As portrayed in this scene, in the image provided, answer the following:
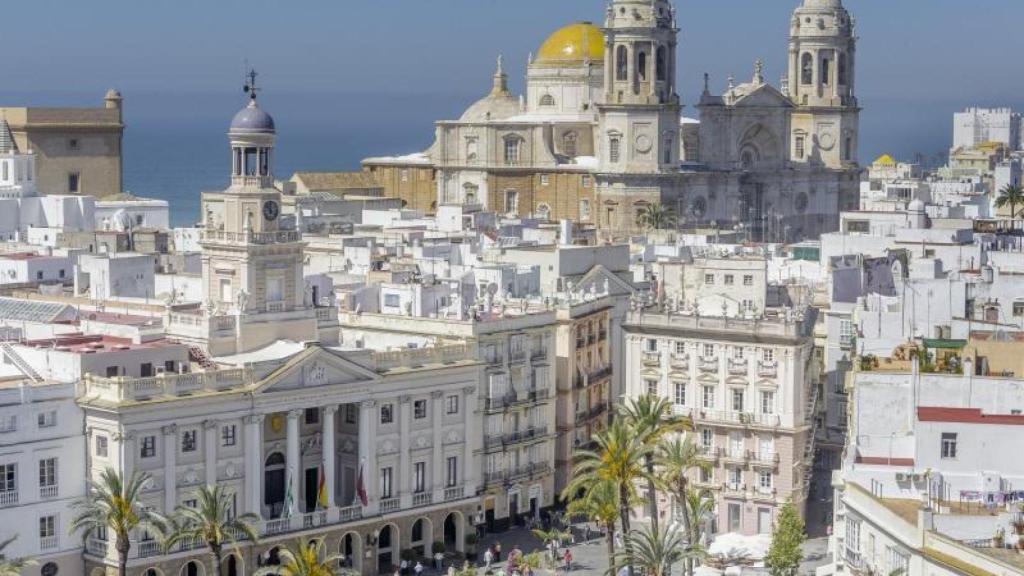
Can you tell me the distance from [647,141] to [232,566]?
259 ft

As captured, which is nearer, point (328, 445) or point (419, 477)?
point (328, 445)

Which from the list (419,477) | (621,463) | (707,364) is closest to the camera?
(621,463)

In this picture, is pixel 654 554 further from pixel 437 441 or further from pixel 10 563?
pixel 437 441

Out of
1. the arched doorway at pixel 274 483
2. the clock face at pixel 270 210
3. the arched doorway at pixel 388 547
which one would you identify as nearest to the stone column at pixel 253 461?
the arched doorway at pixel 274 483

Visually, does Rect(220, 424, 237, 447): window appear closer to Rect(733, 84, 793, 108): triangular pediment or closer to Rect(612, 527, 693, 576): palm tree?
Rect(612, 527, 693, 576): palm tree

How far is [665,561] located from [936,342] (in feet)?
37.3

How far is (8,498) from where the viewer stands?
2443 inches

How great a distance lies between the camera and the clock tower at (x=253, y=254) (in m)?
71.4

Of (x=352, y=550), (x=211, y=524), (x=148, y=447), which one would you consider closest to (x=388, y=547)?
(x=352, y=550)

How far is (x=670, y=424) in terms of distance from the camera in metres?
66.6

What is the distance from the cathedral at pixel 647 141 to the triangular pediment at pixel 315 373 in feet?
224

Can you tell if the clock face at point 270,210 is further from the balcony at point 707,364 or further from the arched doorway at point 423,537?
the balcony at point 707,364

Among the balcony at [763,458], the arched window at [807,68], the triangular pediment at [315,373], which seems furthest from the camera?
the arched window at [807,68]

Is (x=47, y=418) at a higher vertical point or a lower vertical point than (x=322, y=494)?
higher
